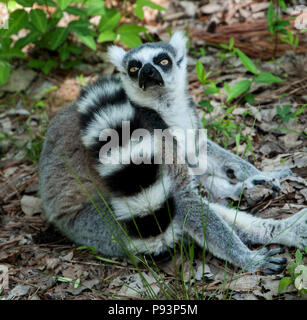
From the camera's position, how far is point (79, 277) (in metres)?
3.25

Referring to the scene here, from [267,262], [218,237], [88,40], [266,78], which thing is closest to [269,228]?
[267,262]

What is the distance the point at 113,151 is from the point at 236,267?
1.44m

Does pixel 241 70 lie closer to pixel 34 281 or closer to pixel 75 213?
pixel 75 213

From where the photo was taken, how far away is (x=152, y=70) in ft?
11.8

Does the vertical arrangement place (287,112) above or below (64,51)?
below

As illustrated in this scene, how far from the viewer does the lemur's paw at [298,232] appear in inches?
119

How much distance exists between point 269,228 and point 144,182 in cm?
127

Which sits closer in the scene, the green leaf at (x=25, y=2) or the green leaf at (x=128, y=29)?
the green leaf at (x=25, y=2)

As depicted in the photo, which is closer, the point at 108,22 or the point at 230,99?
the point at 230,99

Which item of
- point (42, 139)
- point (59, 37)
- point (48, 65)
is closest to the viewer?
point (42, 139)

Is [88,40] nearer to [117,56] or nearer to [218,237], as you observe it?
[117,56]

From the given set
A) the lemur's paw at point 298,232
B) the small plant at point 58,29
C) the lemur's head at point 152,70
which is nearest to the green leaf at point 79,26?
the small plant at point 58,29

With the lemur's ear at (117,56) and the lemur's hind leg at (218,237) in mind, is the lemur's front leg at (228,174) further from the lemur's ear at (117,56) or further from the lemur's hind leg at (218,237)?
the lemur's ear at (117,56)

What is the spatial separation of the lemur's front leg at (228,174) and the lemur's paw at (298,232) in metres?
0.76
